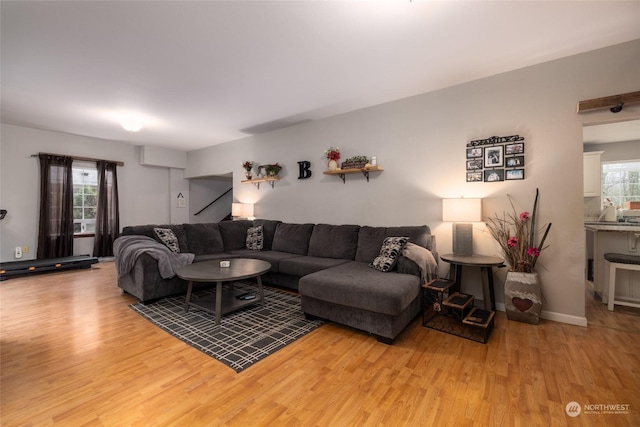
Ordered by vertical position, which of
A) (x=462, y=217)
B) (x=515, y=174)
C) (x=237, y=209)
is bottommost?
(x=462, y=217)

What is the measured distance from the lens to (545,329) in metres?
2.53

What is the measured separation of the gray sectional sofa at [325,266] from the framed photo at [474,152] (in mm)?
959

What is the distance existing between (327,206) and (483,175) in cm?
221

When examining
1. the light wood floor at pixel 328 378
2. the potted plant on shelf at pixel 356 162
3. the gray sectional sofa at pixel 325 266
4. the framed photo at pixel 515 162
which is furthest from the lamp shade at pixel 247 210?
the framed photo at pixel 515 162

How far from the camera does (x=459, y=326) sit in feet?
8.55

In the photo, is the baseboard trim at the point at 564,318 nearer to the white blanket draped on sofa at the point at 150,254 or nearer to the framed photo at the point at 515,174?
the framed photo at the point at 515,174

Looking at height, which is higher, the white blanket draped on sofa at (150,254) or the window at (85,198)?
the window at (85,198)

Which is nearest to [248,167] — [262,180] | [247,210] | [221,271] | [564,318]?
[262,180]

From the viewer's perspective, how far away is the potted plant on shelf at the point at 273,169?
491cm

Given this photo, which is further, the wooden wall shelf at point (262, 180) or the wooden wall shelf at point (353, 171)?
the wooden wall shelf at point (262, 180)

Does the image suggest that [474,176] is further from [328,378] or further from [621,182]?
[621,182]

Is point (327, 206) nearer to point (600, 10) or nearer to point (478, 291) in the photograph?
point (478, 291)

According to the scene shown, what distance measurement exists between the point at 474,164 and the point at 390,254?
1.43 m

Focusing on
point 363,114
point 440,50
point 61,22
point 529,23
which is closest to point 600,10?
point 529,23
